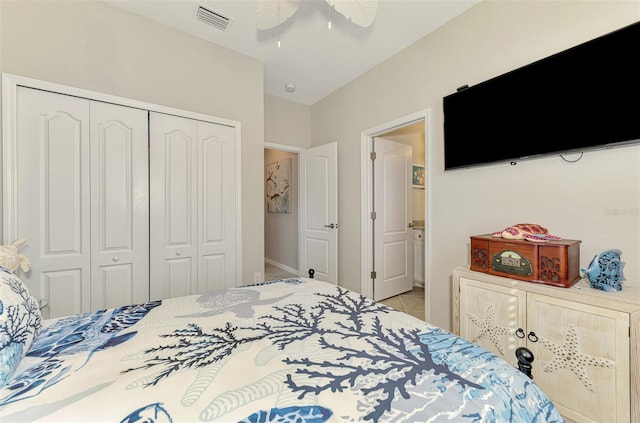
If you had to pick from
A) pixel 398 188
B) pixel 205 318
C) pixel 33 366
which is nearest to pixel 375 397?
pixel 205 318

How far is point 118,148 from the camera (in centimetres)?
199

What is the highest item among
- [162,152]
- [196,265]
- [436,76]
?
[436,76]

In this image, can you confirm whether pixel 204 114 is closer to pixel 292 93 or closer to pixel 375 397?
pixel 292 93

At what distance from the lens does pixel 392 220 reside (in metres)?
3.38

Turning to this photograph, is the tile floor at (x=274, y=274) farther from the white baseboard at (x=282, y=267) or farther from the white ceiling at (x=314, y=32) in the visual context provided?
the white ceiling at (x=314, y=32)

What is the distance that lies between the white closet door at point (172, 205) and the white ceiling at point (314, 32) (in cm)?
89

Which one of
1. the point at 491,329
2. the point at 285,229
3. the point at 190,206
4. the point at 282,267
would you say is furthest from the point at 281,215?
the point at 491,329

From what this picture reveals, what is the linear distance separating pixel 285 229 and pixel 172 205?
2823 millimetres

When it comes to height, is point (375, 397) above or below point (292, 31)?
below

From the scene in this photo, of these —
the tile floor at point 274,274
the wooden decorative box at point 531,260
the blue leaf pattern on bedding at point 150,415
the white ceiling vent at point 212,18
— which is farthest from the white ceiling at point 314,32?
the tile floor at point 274,274

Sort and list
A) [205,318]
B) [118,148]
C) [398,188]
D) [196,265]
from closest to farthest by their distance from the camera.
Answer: [205,318]
[118,148]
[196,265]
[398,188]

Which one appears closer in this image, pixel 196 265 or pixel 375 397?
pixel 375 397

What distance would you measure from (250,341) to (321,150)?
9.86 feet

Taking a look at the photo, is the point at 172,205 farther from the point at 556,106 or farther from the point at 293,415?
the point at 556,106
